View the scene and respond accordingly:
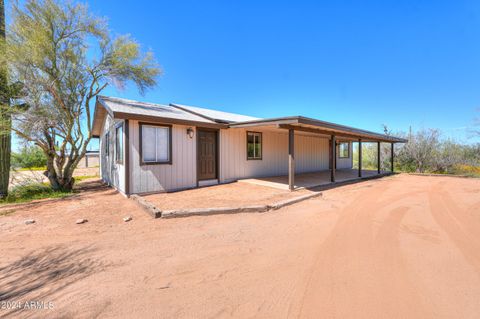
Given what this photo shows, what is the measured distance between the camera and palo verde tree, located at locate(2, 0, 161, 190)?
21.5 feet

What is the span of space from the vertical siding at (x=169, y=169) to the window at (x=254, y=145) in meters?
2.81

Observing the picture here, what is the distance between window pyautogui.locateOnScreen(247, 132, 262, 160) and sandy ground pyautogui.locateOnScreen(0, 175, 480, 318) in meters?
5.17

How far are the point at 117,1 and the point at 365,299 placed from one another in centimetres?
1063

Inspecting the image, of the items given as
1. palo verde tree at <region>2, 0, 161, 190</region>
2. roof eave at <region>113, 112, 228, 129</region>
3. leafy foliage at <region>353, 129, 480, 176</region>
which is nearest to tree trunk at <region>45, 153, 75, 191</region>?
palo verde tree at <region>2, 0, 161, 190</region>

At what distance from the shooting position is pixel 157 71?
29.3ft

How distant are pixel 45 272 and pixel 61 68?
785 centimetres

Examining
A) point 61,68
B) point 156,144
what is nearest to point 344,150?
point 156,144

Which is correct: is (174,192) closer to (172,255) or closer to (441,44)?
(172,255)

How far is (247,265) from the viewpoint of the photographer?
100 inches

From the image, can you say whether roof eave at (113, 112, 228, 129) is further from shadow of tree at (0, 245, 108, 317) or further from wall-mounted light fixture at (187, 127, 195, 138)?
shadow of tree at (0, 245, 108, 317)

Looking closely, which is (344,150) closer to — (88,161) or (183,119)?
(183,119)

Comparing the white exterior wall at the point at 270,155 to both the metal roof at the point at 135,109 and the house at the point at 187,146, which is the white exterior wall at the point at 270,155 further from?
the metal roof at the point at 135,109

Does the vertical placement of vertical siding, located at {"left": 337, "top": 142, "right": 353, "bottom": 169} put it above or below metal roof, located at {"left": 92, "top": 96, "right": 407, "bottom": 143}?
below

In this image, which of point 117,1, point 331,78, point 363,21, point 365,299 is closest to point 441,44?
point 363,21
